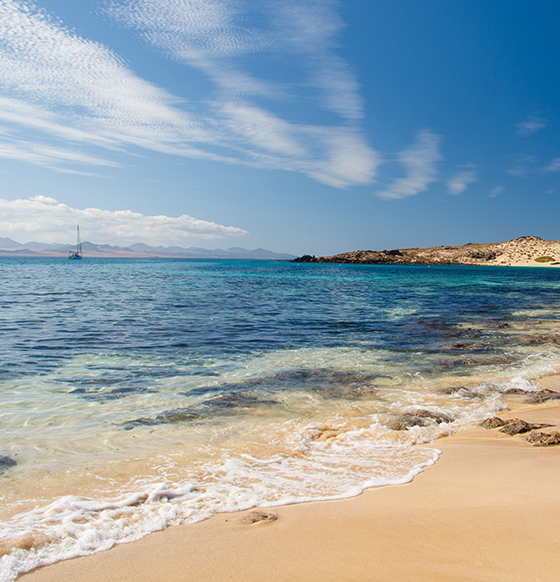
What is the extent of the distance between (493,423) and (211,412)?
4.68m

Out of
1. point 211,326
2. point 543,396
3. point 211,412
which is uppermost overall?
point 543,396

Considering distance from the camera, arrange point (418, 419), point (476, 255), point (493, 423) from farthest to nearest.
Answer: point (476, 255) < point (418, 419) < point (493, 423)

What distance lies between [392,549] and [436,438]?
2950 mm

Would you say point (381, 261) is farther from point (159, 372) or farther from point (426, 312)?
point (159, 372)

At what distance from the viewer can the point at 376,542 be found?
2980 millimetres

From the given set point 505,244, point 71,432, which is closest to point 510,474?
point 71,432

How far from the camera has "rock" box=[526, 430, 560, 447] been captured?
506cm

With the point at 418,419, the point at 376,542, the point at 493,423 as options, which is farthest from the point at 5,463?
the point at 493,423

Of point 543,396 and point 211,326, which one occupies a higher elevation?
point 543,396

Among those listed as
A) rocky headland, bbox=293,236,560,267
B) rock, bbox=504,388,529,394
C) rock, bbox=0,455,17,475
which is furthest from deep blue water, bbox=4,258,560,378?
rocky headland, bbox=293,236,560,267

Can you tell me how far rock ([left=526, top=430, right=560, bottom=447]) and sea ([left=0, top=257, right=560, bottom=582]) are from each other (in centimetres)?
85

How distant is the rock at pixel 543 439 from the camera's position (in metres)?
5.06

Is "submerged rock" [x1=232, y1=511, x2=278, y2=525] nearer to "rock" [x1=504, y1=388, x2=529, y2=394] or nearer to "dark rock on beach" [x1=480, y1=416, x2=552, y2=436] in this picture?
"dark rock on beach" [x1=480, y1=416, x2=552, y2=436]

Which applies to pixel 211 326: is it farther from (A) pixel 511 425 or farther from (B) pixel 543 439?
(B) pixel 543 439
